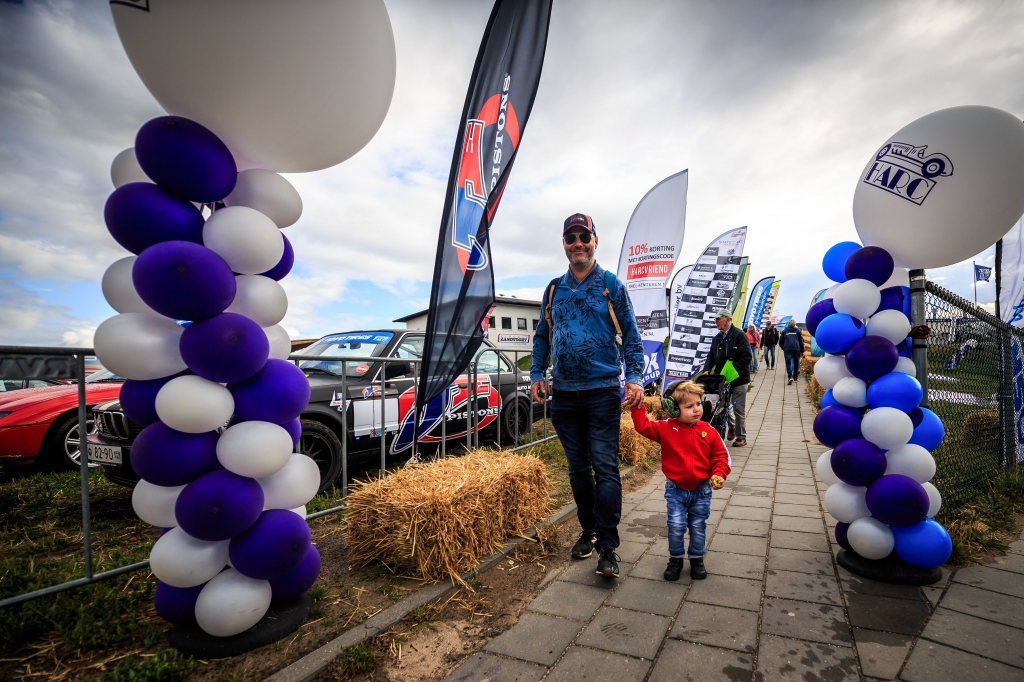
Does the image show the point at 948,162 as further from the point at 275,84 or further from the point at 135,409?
the point at 135,409

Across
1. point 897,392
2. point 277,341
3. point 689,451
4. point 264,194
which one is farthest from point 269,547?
point 897,392

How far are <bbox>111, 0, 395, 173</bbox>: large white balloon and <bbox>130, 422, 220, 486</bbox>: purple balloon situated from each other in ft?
4.33

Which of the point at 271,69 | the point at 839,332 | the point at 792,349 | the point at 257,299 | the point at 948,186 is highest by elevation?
the point at 271,69

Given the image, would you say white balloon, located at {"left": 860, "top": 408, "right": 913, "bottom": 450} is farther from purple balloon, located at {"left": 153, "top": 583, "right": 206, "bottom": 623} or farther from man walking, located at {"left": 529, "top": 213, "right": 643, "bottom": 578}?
purple balloon, located at {"left": 153, "top": 583, "right": 206, "bottom": 623}

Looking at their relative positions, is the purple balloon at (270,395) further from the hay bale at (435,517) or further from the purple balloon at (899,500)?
the purple balloon at (899,500)

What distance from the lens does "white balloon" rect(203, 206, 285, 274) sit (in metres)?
2.07

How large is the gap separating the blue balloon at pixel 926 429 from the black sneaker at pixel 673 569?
5.20ft

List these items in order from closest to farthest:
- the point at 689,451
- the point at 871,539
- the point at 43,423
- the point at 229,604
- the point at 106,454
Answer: the point at 229,604, the point at 871,539, the point at 689,451, the point at 106,454, the point at 43,423

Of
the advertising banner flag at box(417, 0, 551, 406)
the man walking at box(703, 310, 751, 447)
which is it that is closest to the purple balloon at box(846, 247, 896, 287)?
the advertising banner flag at box(417, 0, 551, 406)

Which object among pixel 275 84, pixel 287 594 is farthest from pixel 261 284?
pixel 287 594

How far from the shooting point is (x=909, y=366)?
Result: 293cm

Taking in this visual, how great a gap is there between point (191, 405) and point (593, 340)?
7.10 ft

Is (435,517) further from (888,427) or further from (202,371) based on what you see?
(888,427)

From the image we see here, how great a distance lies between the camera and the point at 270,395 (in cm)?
219
